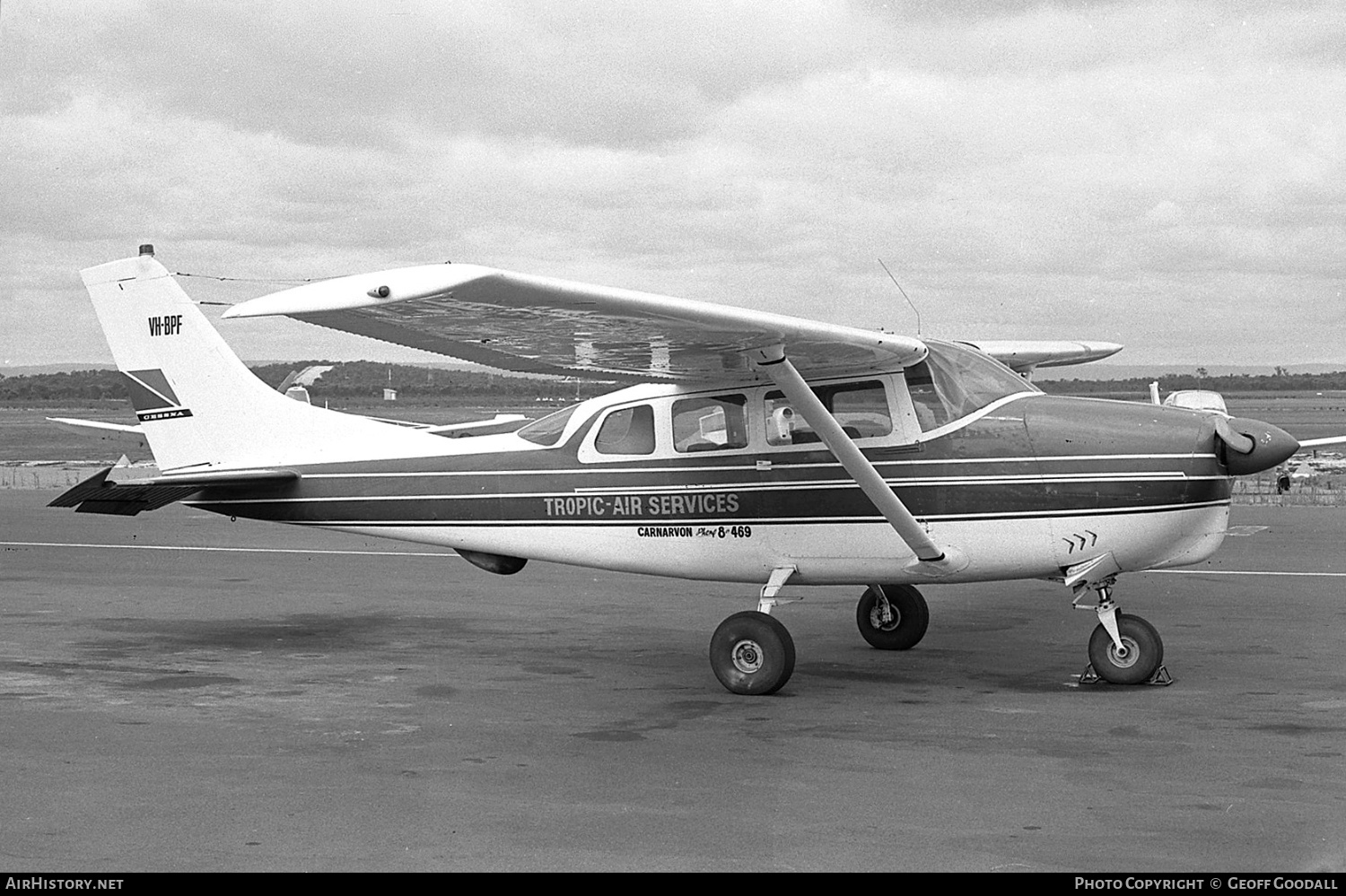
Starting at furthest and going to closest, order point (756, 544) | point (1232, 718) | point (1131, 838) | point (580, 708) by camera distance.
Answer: point (756, 544) → point (580, 708) → point (1232, 718) → point (1131, 838)

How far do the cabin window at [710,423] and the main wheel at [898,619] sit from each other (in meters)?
1.95

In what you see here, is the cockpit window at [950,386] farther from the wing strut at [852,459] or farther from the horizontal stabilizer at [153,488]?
the horizontal stabilizer at [153,488]

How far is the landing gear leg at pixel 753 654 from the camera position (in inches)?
369

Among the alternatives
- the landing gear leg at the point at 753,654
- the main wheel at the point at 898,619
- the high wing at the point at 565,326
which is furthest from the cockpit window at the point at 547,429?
the main wheel at the point at 898,619

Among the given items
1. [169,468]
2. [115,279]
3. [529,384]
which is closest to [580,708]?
[169,468]

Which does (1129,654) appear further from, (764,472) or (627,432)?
(627,432)

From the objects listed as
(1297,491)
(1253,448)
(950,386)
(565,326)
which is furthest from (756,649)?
(1297,491)

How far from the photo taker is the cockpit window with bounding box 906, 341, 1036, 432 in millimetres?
9648

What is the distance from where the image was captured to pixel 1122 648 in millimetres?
9367

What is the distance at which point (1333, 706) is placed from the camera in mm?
8617

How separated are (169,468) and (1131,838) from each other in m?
9.39

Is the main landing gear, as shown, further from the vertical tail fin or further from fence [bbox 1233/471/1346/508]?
fence [bbox 1233/471/1346/508]
